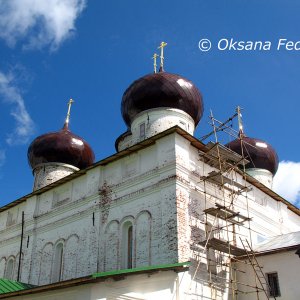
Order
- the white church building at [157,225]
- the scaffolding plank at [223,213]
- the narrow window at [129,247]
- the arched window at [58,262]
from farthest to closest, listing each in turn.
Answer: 1. the arched window at [58,262]
2. the narrow window at [129,247]
3. the scaffolding plank at [223,213]
4. the white church building at [157,225]

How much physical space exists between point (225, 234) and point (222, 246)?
1.27m

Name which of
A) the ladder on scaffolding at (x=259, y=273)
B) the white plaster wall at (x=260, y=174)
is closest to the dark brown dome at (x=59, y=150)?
the white plaster wall at (x=260, y=174)

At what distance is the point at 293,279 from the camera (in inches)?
489

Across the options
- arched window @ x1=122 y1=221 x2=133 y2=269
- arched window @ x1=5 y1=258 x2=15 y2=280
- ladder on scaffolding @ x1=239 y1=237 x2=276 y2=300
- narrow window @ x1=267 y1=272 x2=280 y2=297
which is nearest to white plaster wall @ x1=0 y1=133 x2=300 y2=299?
arched window @ x1=122 y1=221 x2=133 y2=269

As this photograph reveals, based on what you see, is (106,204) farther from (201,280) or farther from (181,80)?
(181,80)

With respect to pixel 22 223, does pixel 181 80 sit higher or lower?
higher

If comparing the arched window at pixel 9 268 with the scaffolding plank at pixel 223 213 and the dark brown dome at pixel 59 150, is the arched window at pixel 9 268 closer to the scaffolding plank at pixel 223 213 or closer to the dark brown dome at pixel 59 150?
the dark brown dome at pixel 59 150

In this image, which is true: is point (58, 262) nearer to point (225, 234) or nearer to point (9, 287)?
point (9, 287)

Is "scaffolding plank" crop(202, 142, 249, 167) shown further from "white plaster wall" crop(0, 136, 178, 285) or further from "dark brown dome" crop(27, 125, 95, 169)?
"dark brown dome" crop(27, 125, 95, 169)

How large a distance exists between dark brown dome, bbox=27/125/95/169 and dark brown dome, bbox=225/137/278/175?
23.7ft

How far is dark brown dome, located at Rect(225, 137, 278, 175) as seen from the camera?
827 inches

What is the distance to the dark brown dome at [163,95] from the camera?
16.7 m

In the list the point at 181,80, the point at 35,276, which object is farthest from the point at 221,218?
the point at 35,276

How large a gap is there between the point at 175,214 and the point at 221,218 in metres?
1.95
